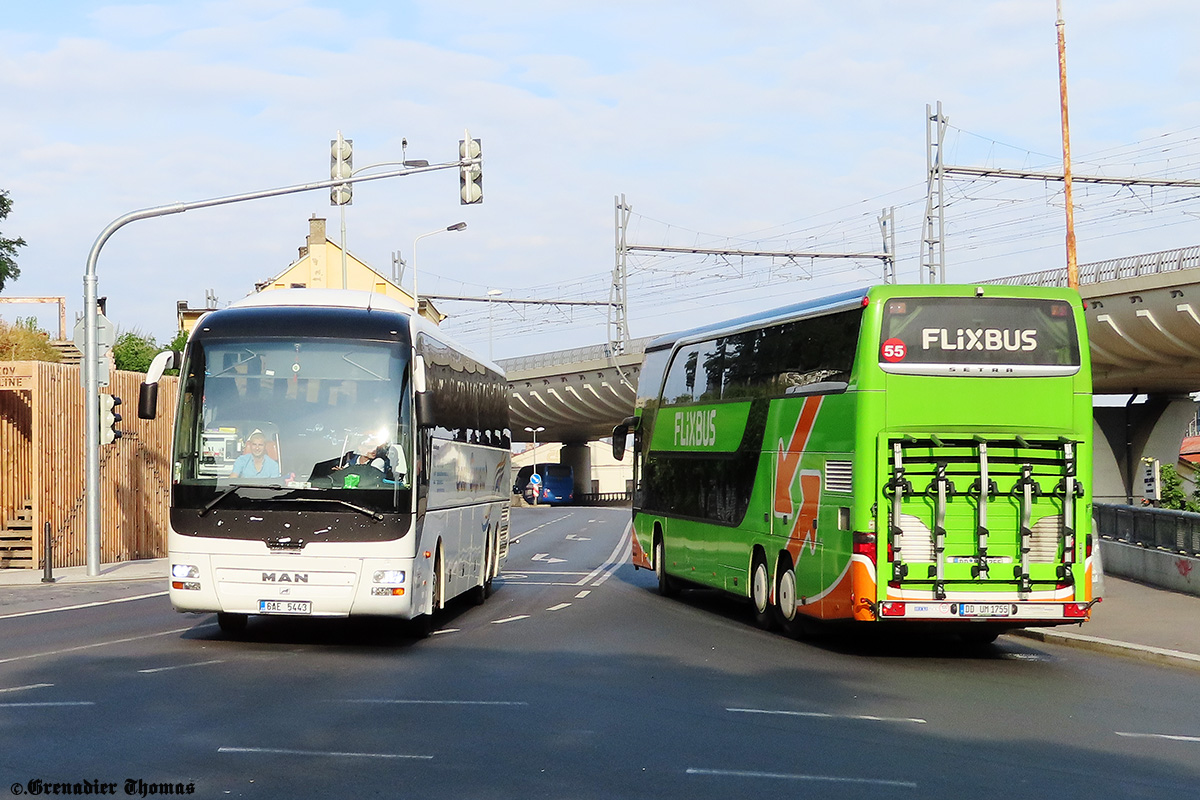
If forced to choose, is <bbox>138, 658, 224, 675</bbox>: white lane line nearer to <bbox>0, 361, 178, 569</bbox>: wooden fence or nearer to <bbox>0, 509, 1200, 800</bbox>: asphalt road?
<bbox>0, 509, 1200, 800</bbox>: asphalt road

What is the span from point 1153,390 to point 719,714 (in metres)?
50.9

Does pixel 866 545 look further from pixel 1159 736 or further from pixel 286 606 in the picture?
pixel 286 606

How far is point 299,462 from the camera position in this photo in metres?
13.9

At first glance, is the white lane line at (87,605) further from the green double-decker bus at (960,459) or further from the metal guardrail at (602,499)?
the metal guardrail at (602,499)

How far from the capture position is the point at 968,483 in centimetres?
1436

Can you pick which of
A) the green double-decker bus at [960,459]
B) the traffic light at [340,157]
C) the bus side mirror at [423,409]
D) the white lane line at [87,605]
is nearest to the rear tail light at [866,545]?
the green double-decker bus at [960,459]

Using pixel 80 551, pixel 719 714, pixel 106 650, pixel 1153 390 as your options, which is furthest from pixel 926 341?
pixel 1153 390

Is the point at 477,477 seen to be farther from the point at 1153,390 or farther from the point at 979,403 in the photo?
the point at 1153,390

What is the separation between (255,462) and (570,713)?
5.06 m

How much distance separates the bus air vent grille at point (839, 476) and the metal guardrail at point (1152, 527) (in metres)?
6.57

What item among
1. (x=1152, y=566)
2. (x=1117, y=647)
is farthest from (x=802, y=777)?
(x=1152, y=566)

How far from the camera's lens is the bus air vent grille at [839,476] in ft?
48.0

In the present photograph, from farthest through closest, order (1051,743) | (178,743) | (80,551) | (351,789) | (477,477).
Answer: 1. (80,551)
2. (477,477)
3. (1051,743)
4. (178,743)
5. (351,789)

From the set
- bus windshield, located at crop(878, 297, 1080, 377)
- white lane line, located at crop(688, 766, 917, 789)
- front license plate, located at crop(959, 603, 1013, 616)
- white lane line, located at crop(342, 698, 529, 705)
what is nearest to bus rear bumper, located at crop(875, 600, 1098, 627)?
front license plate, located at crop(959, 603, 1013, 616)
